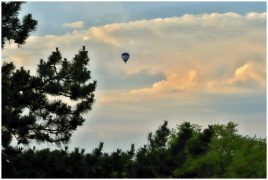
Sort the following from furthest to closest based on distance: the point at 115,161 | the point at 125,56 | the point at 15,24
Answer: the point at 125,56 < the point at 15,24 < the point at 115,161

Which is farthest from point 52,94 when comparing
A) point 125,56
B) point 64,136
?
point 125,56

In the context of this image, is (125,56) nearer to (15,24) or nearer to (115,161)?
(15,24)

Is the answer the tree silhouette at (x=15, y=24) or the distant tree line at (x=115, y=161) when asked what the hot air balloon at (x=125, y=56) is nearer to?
the tree silhouette at (x=15, y=24)

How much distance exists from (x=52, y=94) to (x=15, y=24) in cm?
324

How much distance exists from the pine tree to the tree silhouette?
116cm

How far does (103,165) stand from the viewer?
18578mm

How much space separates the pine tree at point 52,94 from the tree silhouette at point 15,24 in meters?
1.16

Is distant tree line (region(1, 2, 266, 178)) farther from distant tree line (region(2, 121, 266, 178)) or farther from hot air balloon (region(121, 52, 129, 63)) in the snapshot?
hot air balloon (region(121, 52, 129, 63))

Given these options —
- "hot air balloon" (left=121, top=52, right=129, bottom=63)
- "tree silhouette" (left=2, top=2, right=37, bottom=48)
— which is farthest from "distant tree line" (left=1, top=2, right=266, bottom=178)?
"hot air balloon" (left=121, top=52, right=129, bottom=63)

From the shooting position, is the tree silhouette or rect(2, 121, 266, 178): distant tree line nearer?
rect(2, 121, 266, 178): distant tree line

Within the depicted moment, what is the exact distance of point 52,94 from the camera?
23.2m

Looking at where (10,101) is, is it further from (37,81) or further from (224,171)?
(224,171)

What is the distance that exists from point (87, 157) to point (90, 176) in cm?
71

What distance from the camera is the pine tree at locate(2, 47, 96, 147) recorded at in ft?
74.6
